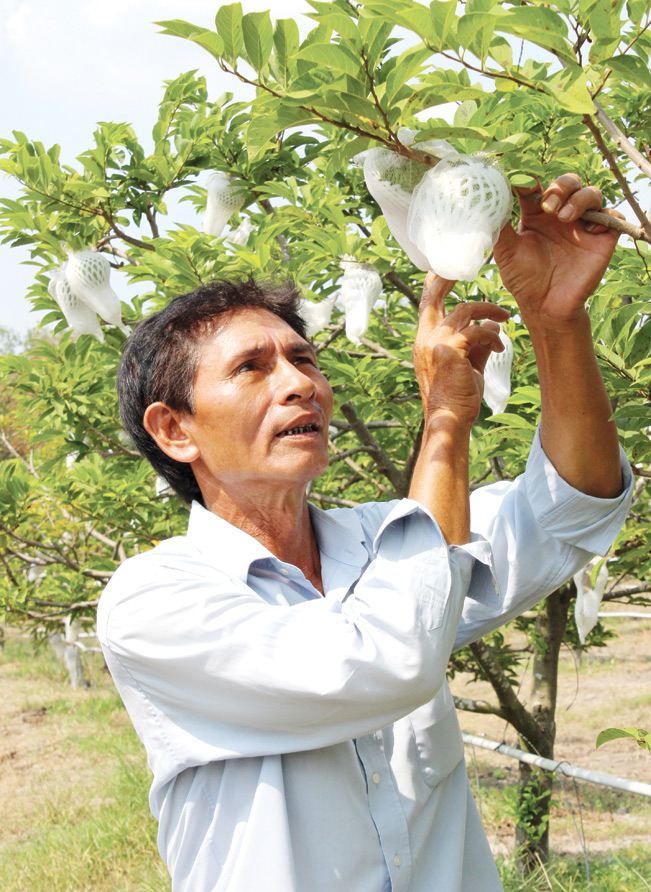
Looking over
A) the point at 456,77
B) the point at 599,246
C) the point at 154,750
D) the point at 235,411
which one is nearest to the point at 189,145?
the point at 456,77

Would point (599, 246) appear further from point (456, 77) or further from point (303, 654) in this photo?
point (303, 654)

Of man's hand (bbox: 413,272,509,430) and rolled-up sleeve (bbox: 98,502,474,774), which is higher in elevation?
man's hand (bbox: 413,272,509,430)

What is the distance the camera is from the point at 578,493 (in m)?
1.09

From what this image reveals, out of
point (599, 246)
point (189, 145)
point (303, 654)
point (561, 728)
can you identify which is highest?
point (189, 145)

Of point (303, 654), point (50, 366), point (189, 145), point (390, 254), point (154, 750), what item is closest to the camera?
point (303, 654)

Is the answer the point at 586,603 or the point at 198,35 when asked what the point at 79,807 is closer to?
the point at 586,603

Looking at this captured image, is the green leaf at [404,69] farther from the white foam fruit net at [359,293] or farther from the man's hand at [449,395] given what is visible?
the white foam fruit net at [359,293]

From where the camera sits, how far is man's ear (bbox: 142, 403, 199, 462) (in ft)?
3.90

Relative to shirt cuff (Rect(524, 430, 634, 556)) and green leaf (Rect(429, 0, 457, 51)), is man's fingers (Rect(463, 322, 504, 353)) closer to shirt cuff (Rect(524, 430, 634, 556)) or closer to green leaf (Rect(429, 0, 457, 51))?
shirt cuff (Rect(524, 430, 634, 556))

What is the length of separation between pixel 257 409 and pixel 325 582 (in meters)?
0.24

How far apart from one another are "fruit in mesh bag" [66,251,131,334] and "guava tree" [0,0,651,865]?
0.10 meters

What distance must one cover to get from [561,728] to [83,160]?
4.40m

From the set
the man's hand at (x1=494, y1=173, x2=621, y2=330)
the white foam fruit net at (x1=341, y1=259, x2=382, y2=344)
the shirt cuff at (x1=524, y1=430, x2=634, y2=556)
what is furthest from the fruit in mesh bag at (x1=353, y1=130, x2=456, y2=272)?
the white foam fruit net at (x1=341, y1=259, x2=382, y2=344)

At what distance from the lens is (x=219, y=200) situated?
2311mm
